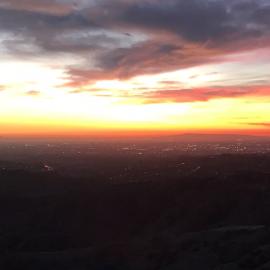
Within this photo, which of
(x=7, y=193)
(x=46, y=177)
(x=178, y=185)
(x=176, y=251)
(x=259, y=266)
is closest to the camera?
(x=259, y=266)

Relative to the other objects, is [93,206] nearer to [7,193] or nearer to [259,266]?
[7,193]

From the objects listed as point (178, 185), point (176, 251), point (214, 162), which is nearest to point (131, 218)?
point (178, 185)

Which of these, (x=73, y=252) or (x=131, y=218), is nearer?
(x=73, y=252)

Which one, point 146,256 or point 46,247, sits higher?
point 146,256

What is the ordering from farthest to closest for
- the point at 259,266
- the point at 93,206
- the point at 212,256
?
the point at 93,206, the point at 212,256, the point at 259,266

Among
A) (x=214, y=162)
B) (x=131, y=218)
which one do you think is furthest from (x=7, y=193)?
(x=214, y=162)

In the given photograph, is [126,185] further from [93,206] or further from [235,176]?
[235,176]
